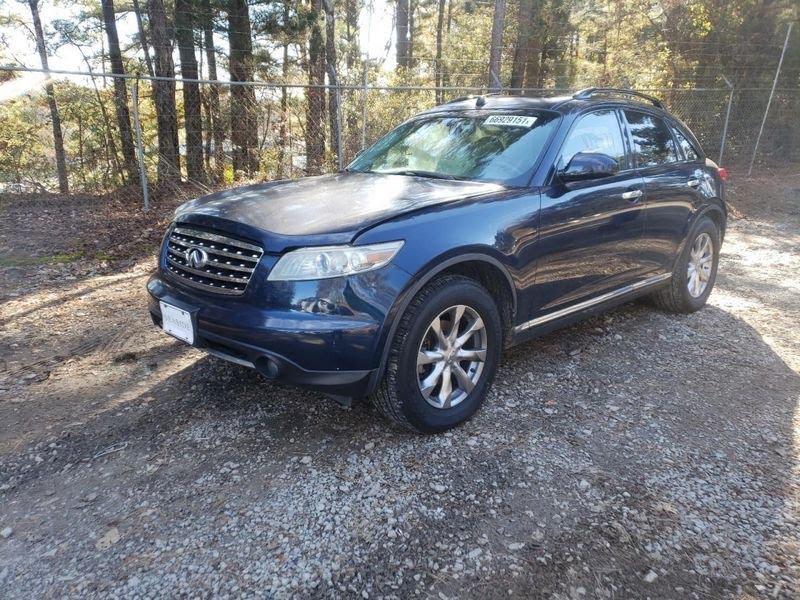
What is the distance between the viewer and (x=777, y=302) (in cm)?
530

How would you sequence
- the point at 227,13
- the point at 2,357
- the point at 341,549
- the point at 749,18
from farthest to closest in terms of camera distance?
1. the point at 749,18
2. the point at 227,13
3. the point at 2,357
4. the point at 341,549

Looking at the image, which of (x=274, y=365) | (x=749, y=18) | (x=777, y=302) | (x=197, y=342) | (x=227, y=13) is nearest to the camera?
(x=274, y=365)

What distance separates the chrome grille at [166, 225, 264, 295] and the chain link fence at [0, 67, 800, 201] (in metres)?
5.52

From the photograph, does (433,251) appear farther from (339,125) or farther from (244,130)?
(244,130)

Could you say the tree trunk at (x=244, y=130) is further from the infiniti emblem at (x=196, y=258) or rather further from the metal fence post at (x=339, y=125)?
the infiniti emblem at (x=196, y=258)

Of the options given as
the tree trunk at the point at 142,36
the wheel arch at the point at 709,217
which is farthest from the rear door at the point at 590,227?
the tree trunk at the point at 142,36

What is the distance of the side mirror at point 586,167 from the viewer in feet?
11.0

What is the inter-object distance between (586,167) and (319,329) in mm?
1918

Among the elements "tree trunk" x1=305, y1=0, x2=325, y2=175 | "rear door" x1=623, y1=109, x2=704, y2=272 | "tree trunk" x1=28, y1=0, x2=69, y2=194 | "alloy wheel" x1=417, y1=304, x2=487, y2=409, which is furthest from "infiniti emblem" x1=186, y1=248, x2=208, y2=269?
"tree trunk" x1=28, y1=0, x2=69, y2=194

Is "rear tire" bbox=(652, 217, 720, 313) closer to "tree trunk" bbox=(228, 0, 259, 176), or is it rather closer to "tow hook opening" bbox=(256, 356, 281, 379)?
"tow hook opening" bbox=(256, 356, 281, 379)

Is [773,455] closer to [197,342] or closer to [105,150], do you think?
[197,342]

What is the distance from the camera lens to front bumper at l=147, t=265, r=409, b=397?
252 cm

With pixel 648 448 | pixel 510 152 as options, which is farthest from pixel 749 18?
pixel 648 448

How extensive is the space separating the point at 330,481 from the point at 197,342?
3.12 feet
